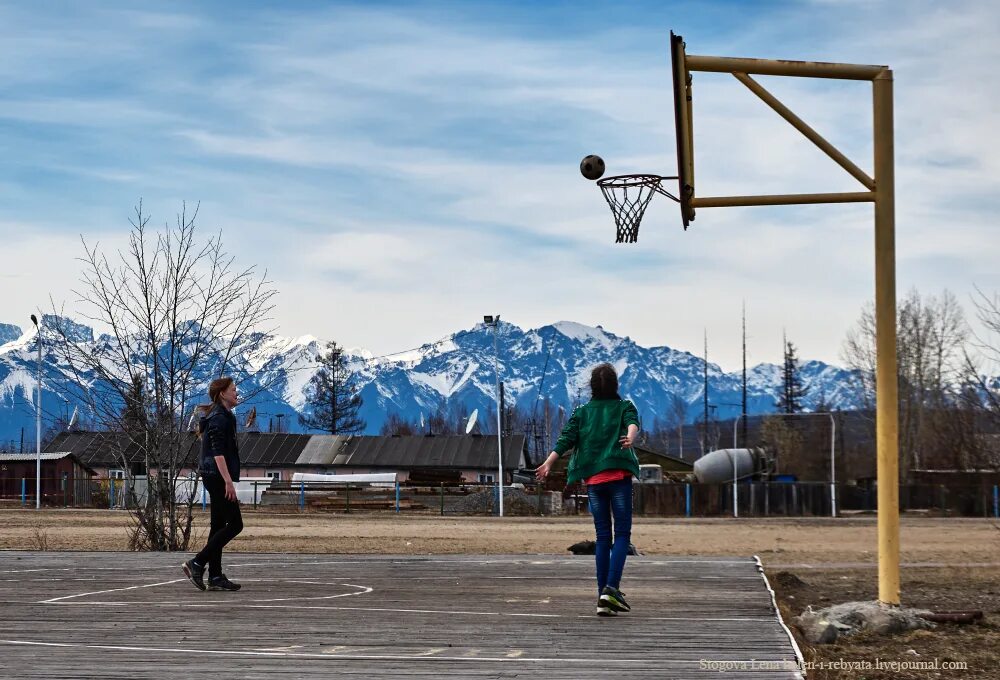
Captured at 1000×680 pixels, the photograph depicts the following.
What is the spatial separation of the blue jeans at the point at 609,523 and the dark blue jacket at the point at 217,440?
3.69m

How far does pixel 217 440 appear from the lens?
479 inches

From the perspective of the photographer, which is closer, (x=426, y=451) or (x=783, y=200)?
(x=783, y=200)

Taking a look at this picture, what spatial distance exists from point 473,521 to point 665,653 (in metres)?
43.6

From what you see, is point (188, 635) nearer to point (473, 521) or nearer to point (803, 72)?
point (803, 72)

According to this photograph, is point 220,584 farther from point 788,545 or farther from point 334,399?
point 334,399

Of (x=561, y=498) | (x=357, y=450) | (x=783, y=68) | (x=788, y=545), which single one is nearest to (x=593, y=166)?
(x=783, y=68)

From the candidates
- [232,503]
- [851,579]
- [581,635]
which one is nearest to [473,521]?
[851,579]

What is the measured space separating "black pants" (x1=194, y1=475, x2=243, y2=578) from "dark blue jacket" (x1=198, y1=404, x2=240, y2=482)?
4.6 inches

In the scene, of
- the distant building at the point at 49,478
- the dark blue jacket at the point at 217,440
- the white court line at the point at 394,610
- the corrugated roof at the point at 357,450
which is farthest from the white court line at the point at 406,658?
the corrugated roof at the point at 357,450

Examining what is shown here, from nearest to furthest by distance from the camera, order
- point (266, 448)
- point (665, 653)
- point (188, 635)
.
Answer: point (665, 653)
point (188, 635)
point (266, 448)

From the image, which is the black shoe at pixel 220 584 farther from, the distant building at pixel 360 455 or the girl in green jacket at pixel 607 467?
the distant building at pixel 360 455

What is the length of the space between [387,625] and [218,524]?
339 cm

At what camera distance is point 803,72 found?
1098 cm

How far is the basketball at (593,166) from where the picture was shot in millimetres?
14805
